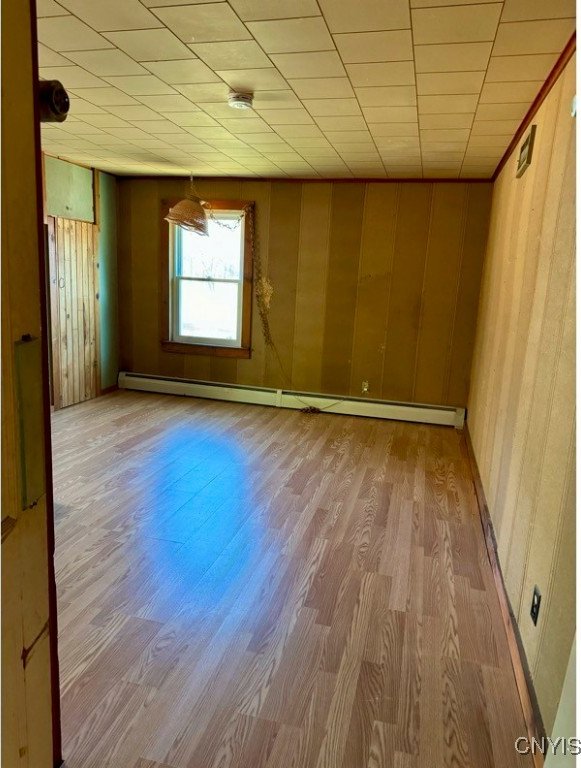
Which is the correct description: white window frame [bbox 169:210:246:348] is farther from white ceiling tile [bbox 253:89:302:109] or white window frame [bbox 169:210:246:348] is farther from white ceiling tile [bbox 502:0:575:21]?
white ceiling tile [bbox 502:0:575:21]

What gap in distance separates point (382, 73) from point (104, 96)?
5.46 ft

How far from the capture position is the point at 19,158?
3.26ft

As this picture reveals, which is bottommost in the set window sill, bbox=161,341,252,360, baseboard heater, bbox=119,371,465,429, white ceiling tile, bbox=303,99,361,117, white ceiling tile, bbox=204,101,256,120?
baseboard heater, bbox=119,371,465,429

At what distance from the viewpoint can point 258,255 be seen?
534cm

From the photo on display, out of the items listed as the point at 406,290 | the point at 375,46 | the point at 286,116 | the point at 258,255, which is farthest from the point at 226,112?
the point at 406,290

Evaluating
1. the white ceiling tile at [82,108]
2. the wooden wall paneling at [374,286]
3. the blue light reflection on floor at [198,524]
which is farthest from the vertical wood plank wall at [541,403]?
the white ceiling tile at [82,108]

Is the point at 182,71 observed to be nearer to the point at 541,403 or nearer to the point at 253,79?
the point at 253,79

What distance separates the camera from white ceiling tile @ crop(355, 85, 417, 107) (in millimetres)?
2544

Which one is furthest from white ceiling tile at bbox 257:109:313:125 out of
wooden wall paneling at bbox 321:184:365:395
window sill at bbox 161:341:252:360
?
window sill at bbox 161:341:252:360

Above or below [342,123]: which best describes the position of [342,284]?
below

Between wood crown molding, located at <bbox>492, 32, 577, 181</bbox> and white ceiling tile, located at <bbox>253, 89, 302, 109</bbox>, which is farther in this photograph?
white ceiling tile, located at <bbox>253, 89, 302, 109</bbox>

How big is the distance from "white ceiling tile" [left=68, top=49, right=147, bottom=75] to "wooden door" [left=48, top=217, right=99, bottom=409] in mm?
2423

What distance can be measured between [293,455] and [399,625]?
2081 mm

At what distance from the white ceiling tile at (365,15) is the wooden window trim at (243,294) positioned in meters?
3.41
